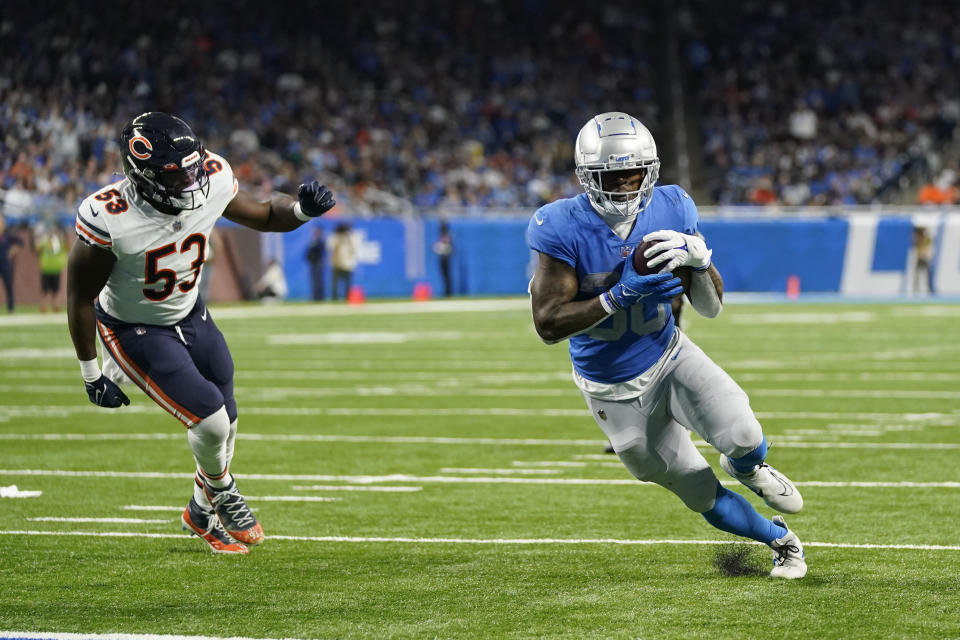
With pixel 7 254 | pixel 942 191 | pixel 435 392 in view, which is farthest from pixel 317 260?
pixel 435 392

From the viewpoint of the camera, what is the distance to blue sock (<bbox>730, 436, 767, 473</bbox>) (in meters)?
5.00

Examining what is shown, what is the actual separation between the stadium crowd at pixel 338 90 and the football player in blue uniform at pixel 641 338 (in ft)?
63.7

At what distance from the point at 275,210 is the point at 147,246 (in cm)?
62

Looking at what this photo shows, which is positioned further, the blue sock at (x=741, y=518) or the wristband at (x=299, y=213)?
the wristband at (x=299, y=213)

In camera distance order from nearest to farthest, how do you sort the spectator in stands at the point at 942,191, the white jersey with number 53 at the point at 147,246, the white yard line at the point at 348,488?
the white jersey with number 53 at the point at 147,246 < the white yard line at the point at 348,488 < the spectator in stands at the point at 942,191

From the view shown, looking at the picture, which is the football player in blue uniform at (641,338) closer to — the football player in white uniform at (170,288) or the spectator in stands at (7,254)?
the football player in white uniform at (170,288)

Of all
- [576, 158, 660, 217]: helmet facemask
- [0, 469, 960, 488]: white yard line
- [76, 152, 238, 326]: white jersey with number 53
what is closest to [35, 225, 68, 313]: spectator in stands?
[0, 469, 960, 488]: white yard line

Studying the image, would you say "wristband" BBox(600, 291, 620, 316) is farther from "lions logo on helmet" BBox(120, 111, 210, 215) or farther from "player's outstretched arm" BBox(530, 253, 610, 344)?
"lions logo on helmet" BBox(120, 111, 210, 215)

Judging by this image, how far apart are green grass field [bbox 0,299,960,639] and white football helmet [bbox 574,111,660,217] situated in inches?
52.2

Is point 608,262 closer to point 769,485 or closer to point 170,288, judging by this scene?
point 769,485

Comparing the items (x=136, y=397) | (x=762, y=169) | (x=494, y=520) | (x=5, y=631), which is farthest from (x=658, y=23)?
(x=5, y=631)

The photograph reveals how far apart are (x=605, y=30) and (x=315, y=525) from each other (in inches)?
1175

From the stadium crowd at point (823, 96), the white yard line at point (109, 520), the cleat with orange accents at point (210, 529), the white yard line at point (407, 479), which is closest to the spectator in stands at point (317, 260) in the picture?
the stadium crowd at point (823, 96)

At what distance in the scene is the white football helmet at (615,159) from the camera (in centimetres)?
500
